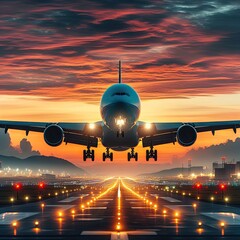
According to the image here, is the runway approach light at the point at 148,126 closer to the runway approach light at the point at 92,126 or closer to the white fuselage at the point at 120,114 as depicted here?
the white fuselage at the point at 120,114

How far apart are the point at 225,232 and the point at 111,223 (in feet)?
24.9

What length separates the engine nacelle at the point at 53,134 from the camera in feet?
185

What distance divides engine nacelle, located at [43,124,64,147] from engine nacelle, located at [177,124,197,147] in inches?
472

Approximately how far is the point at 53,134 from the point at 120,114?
29.9 feet

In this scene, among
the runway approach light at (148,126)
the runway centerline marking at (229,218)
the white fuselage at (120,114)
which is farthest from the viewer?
the runway approach light at (148,126)

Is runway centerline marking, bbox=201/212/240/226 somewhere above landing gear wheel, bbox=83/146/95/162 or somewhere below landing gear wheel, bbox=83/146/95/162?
below

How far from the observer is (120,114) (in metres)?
50.6

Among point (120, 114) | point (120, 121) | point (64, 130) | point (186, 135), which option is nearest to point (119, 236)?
point (120, 114)

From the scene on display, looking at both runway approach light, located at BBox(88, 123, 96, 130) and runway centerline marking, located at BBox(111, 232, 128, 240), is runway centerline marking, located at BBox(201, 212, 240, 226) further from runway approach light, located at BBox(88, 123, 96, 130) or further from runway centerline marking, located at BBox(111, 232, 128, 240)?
runway approach light, located at BBox(88, 123, 96, 130)

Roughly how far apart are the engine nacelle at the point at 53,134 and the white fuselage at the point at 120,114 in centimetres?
438

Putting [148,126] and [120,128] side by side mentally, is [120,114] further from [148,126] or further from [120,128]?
[148,126]

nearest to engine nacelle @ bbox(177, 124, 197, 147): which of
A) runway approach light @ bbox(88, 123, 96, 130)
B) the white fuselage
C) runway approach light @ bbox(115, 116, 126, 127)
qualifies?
the white fuselage

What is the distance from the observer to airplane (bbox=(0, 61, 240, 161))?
51531mm

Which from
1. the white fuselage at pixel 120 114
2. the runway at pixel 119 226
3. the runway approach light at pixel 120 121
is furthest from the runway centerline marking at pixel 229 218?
the white fuselage at pixel 120 114
